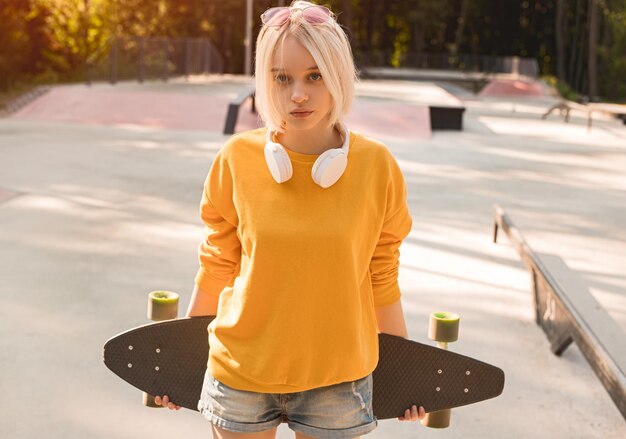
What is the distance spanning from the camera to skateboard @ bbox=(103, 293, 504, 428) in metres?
2.78

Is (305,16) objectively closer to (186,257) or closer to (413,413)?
(413,413)

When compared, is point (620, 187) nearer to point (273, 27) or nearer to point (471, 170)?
point (471, 170)

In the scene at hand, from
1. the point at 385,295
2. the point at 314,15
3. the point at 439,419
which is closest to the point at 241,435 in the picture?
the point at 385,295

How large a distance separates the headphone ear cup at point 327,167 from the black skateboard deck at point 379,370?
585 millimetres

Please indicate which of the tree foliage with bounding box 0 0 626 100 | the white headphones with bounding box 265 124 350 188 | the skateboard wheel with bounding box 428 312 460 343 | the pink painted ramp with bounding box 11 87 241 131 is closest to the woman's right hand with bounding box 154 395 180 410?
the white headphones with bounding box 265 124 350 188

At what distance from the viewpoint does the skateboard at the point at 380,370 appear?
9.12 ft

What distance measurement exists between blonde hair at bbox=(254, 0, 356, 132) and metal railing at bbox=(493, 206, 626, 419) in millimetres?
2185

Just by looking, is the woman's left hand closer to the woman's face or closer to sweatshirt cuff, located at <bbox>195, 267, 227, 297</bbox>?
sweatshirt cuff, located at <bbox>195, 267, 227, 297</bbox>

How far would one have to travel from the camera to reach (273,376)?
2.39 meters

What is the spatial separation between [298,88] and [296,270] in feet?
1.43

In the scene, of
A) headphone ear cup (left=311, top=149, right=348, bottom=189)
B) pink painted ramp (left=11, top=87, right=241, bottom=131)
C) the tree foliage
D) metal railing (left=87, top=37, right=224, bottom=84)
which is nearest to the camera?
headphone ear cup (left=311, top=149, right=348, bottom=189)

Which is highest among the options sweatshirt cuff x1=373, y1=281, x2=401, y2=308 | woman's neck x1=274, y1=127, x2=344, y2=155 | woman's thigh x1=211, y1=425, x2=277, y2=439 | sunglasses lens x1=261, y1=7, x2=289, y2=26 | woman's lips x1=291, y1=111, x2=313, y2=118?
sunglasses lens x1=261, y1=7, x2=289, y2=26

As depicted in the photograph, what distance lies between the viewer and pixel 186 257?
26.4ft

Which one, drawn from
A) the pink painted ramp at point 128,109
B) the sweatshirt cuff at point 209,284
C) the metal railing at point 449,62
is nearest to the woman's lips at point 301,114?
the sweatshirt cuff at point 209,284
